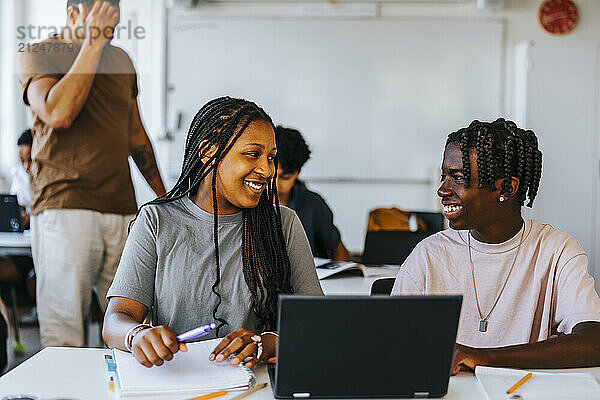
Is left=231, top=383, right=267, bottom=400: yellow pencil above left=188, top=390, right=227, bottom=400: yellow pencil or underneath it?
underneath

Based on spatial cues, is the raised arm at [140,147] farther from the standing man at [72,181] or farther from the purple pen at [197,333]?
the purple pen at [197,333]

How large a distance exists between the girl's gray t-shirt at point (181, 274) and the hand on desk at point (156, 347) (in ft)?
0.95

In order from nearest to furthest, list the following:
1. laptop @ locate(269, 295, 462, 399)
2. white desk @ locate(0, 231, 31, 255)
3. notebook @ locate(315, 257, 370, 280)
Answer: laptop @ locate(269, 295, 462, 399)
notebook @ locate(315, 257, 370, 280)
white desk @ locate(0, 231, 31, 255)

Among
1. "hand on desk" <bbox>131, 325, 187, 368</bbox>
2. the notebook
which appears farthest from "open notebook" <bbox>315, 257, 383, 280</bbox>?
"hand on desk" <bbox>131, 325, 187, 368</bbox>

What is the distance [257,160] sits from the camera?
1.64 m

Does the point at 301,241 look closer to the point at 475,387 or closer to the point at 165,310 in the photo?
the point at 165,310

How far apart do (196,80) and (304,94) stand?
0.78 m

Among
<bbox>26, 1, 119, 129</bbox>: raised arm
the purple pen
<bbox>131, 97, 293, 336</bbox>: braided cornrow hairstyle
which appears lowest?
the purple pen

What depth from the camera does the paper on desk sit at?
4.10ft

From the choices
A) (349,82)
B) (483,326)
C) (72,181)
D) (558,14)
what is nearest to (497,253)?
(483,326)

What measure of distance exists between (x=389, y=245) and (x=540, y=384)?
1815 millimetres

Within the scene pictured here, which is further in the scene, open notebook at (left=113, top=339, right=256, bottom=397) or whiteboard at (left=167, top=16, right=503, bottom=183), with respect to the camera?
whiteboard at (left=167, top=16, right=503, bottom=183)

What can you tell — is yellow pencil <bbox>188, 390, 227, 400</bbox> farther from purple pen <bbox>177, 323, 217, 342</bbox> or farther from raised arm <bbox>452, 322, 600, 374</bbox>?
raised arm <bbox>452, 322, 600, 374</bbox>

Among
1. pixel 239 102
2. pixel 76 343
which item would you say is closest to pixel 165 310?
pixel 239 102
